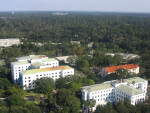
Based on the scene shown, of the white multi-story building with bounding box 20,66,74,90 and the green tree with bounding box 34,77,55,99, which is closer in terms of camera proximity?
the green tree with bounding box 34,77,55,99

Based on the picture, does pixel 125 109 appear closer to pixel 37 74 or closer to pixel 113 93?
pixel 113 93

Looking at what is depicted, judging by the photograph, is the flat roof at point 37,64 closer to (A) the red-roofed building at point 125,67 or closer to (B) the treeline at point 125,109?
(A) the red-roofed building at point 125,67

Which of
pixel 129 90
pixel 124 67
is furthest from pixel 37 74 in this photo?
pixel 124 67

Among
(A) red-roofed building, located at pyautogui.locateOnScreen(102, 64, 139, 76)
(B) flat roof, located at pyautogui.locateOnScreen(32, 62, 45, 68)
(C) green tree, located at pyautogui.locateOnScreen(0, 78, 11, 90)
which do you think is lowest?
(C) green tree, located at pyautogui.locateOnScreen(0, 78, 11, 90)

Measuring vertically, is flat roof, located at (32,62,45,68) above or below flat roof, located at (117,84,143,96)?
above

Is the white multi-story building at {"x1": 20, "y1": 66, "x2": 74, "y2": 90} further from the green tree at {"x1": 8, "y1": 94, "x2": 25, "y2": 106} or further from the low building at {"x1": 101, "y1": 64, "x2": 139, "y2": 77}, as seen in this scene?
the green tree at {"x1": 8, "y1": 94, "x2": 25, "y2": 106}

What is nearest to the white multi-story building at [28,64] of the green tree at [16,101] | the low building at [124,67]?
the low building at [124,67]

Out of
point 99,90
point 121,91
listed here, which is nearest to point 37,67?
point 99,90

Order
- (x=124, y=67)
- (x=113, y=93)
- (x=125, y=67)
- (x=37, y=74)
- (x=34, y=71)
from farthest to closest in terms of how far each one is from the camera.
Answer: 1. (x=125, y=67)
2. (x=124, y=67)
3. (x=34, y=71)
4. (x=37, y=74)
5. (x=113, y=93)

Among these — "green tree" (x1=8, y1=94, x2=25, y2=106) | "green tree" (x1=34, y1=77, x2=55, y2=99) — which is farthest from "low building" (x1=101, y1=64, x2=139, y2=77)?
"green tree" (x1=8, y1=94, x2=25, y2=106)
